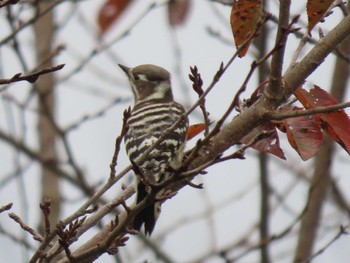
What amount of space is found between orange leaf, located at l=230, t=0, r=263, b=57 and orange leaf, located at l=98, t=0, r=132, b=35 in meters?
3.05

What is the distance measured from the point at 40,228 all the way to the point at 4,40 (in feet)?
9.08

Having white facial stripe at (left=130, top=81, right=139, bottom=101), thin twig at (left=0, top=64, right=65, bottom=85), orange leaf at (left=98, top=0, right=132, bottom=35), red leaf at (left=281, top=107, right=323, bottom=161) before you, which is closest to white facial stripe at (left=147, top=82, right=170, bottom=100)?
white facial stripe at (left=130, top=81, right=139, bottom=101)

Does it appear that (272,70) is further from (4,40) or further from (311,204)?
(311,204)

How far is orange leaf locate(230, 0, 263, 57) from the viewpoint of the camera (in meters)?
3.89

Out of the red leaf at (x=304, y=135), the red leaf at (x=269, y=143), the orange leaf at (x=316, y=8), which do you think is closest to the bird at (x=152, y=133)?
the red leaf at (x=269, y=143)

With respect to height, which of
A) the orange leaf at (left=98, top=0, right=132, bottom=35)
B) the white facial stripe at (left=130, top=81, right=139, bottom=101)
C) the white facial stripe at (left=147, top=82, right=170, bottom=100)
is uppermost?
the orange leaf at (left=98, top=0, right=132, bottom=35)

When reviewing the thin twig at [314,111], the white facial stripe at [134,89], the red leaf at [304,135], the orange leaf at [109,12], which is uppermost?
the orange leaf at [109,12]

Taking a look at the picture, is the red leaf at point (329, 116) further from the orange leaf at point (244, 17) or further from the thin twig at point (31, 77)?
the thin twig at point (31, 77)

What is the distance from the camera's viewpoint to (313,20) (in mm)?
3797

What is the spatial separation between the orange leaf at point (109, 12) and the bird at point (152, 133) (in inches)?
20.7

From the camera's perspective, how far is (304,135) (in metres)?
3.85

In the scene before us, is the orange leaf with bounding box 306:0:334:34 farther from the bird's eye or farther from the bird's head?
the bird's eye

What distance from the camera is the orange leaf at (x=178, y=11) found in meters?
7.58

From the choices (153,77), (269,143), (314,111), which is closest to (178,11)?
(153,77)
